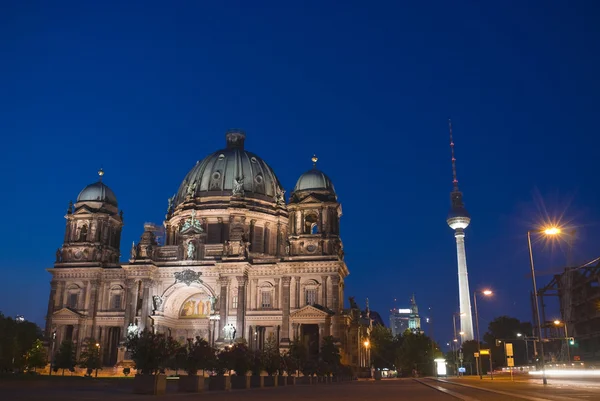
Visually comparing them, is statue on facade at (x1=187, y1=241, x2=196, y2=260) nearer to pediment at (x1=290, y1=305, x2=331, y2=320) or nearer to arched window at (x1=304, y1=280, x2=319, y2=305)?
arched window at (x1=304, y1=280, x2=319, y2=305)

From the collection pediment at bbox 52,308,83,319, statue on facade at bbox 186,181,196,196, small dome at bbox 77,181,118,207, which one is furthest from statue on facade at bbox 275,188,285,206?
pediment at bbox 52,308,83,319

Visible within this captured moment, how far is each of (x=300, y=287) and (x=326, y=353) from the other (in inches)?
508

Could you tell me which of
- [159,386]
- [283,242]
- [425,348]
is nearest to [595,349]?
[425,348]

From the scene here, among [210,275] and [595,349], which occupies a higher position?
[210,275]

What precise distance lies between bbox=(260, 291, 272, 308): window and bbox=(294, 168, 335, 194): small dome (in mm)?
16478

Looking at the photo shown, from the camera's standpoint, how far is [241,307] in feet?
263

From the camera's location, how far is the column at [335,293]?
7828 centimetres

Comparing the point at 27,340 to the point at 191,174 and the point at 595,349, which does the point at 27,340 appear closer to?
the point at 191,174

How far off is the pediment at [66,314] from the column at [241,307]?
24630mm

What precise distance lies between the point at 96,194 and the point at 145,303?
22.9 m

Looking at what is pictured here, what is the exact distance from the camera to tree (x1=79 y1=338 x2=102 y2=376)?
7086 cm

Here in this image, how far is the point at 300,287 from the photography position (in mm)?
80750

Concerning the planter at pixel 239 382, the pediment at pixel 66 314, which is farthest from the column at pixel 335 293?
the planter at pixel 239 382

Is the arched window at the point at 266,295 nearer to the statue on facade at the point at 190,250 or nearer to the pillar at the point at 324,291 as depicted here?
the pillar at the point at 324,291
